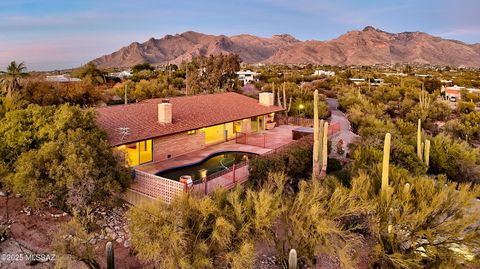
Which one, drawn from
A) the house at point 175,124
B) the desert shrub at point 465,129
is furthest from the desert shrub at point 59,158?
the desert shrub at point 465,129

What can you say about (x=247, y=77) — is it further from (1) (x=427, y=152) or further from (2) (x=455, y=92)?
(1) (x=427, y=152)

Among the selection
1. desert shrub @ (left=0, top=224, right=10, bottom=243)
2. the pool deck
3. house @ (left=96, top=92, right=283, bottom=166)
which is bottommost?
desert shrub @ (left=0, top=224, right=10, bottom=243)

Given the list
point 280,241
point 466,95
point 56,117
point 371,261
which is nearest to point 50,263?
point 56,117

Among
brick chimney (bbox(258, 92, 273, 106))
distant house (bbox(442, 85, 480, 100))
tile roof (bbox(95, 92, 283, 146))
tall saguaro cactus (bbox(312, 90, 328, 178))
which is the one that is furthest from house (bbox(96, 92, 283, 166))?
distant house (bbox(442, 85, 480, 100))

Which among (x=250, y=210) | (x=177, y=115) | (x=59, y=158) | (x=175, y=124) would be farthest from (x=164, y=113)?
(x=250, y=210)

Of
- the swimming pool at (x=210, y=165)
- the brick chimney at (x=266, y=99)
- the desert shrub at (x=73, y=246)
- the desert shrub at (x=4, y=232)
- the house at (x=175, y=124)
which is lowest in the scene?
the desert shrub at (x=4, y=232)

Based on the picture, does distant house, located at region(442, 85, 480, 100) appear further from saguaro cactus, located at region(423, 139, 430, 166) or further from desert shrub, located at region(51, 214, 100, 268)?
desert shrub, located at region(51, 214, 100, 268)

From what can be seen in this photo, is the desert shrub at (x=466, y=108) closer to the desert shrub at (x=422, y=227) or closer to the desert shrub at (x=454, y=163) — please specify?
the desert shrub at (x=454, y=163)
